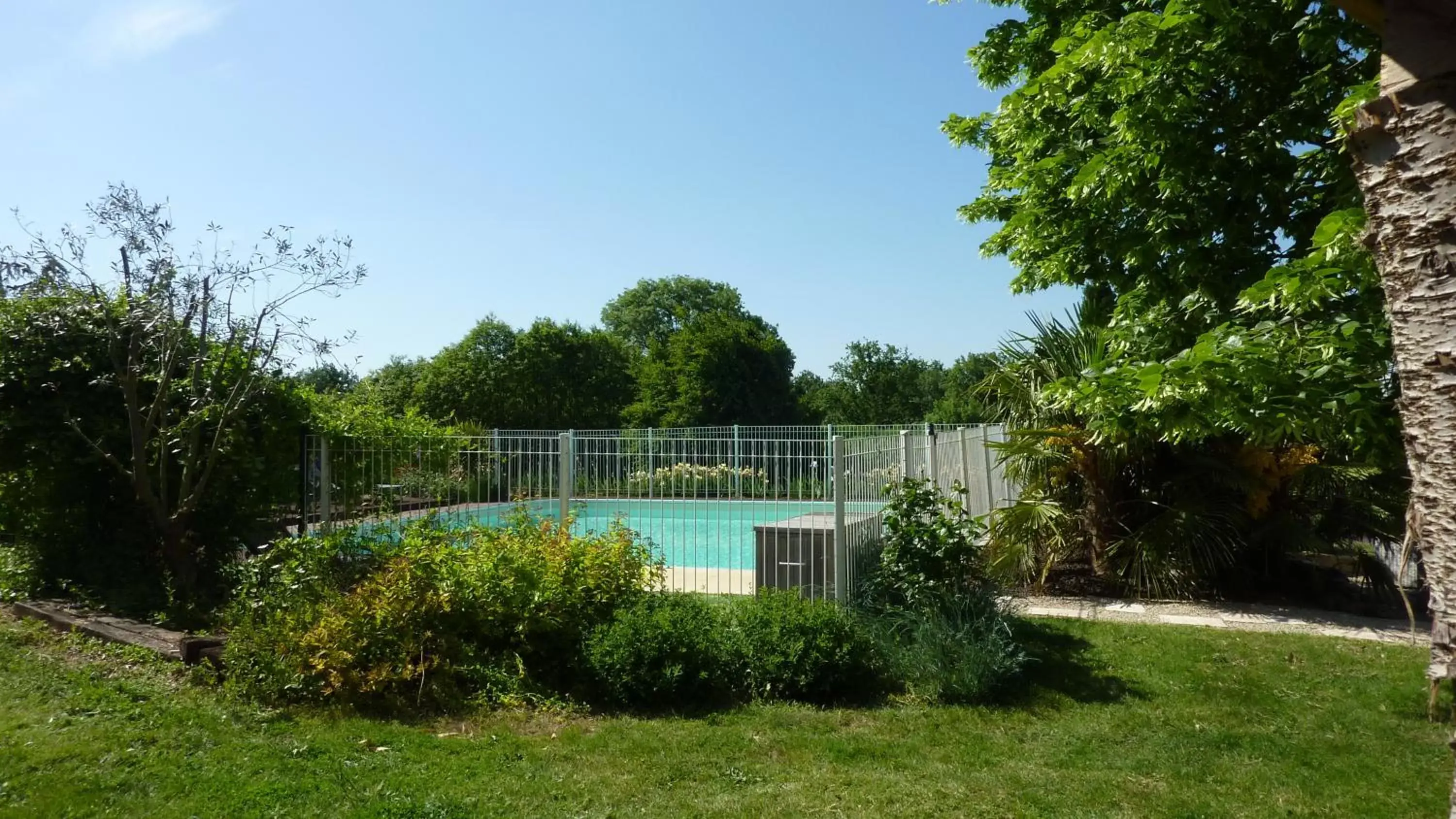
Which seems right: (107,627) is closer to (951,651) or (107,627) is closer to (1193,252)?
(951,651)

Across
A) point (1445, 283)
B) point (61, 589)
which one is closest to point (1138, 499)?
point (1445, 283)

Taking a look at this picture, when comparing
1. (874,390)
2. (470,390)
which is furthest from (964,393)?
(470,390)

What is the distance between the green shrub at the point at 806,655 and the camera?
6266 millimetres

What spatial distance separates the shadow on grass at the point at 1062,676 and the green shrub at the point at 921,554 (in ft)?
A: 2.39

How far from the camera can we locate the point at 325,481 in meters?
9.38

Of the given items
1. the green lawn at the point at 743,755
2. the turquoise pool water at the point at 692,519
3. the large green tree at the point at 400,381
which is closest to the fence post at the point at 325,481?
the turquoise pool water at the point at 692,519

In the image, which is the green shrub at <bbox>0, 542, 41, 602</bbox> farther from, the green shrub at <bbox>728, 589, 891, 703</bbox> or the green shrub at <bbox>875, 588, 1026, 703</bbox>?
the green shrub at <bbox>875, 588, 1026, 703</bbox>

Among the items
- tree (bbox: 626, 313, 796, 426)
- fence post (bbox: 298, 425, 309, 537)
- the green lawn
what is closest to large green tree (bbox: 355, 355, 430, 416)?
tree (bbox: 626, 313, 796, 426)

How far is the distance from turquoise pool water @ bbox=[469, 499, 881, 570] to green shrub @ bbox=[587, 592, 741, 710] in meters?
1.54

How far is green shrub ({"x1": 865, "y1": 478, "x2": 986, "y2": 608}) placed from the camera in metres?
7.31

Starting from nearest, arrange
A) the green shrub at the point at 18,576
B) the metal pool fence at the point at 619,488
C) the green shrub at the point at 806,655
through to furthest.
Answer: the green shrub at the point at 806,655
the green shrub at the point at 18,576
the metal pool fence at the point at 619,488

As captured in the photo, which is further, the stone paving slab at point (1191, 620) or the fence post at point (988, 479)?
the fence post at point (988, 479)

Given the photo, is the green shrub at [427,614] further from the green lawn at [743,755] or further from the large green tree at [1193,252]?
the large green tree at [1193,252]

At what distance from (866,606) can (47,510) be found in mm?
7176
